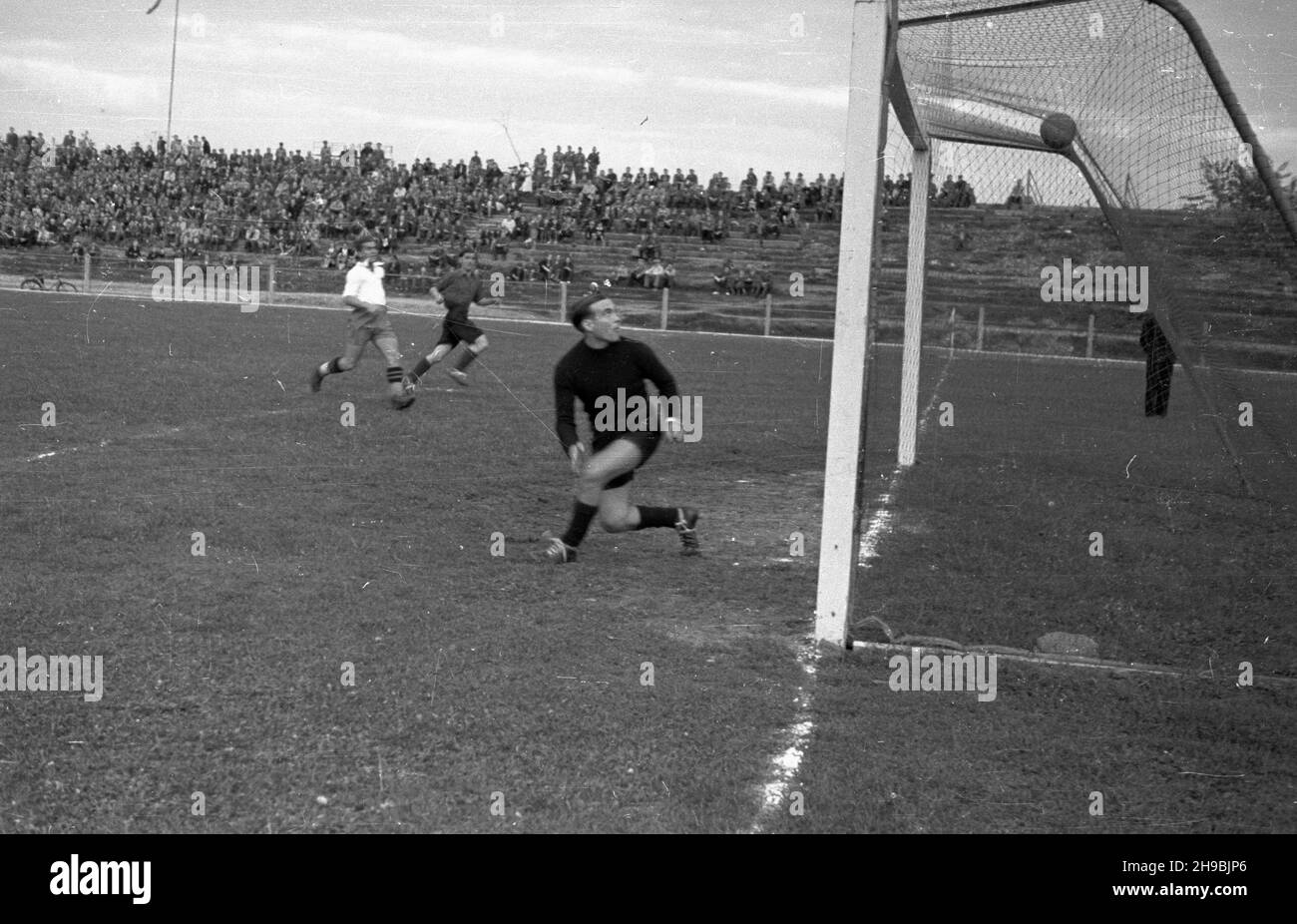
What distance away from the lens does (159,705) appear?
4.95m

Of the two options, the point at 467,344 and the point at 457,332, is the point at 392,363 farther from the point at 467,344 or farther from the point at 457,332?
the point at 467,344

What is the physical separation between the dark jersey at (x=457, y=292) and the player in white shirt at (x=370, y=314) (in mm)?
1709

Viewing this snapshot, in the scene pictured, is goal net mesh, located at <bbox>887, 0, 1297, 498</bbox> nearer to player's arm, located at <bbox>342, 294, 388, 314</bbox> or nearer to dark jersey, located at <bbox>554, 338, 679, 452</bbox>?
dark jersey, located at <bbox>554, 338, 679, 452</bbox>

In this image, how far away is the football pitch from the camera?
4.28 m

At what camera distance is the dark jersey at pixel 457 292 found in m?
16.5

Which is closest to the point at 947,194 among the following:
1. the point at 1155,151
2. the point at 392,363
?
the point at 1155,151

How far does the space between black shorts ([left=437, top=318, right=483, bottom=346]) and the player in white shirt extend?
1.85 meters

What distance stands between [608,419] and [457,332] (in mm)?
9151

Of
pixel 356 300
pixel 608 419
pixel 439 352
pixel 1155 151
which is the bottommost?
pixel 608 419

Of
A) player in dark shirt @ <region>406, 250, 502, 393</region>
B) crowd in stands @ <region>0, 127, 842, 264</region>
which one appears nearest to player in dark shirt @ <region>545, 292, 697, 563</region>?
player in dark shirt @ <region>406, 250, 502, 393</region>

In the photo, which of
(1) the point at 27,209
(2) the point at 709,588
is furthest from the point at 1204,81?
(1) the point at 27,209

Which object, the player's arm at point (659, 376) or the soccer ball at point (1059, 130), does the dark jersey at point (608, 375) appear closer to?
the player's arm at point (659, 376)

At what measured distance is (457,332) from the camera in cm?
1672

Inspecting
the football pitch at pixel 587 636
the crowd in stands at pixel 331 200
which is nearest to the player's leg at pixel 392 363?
the football pitch at pixel 587 636
